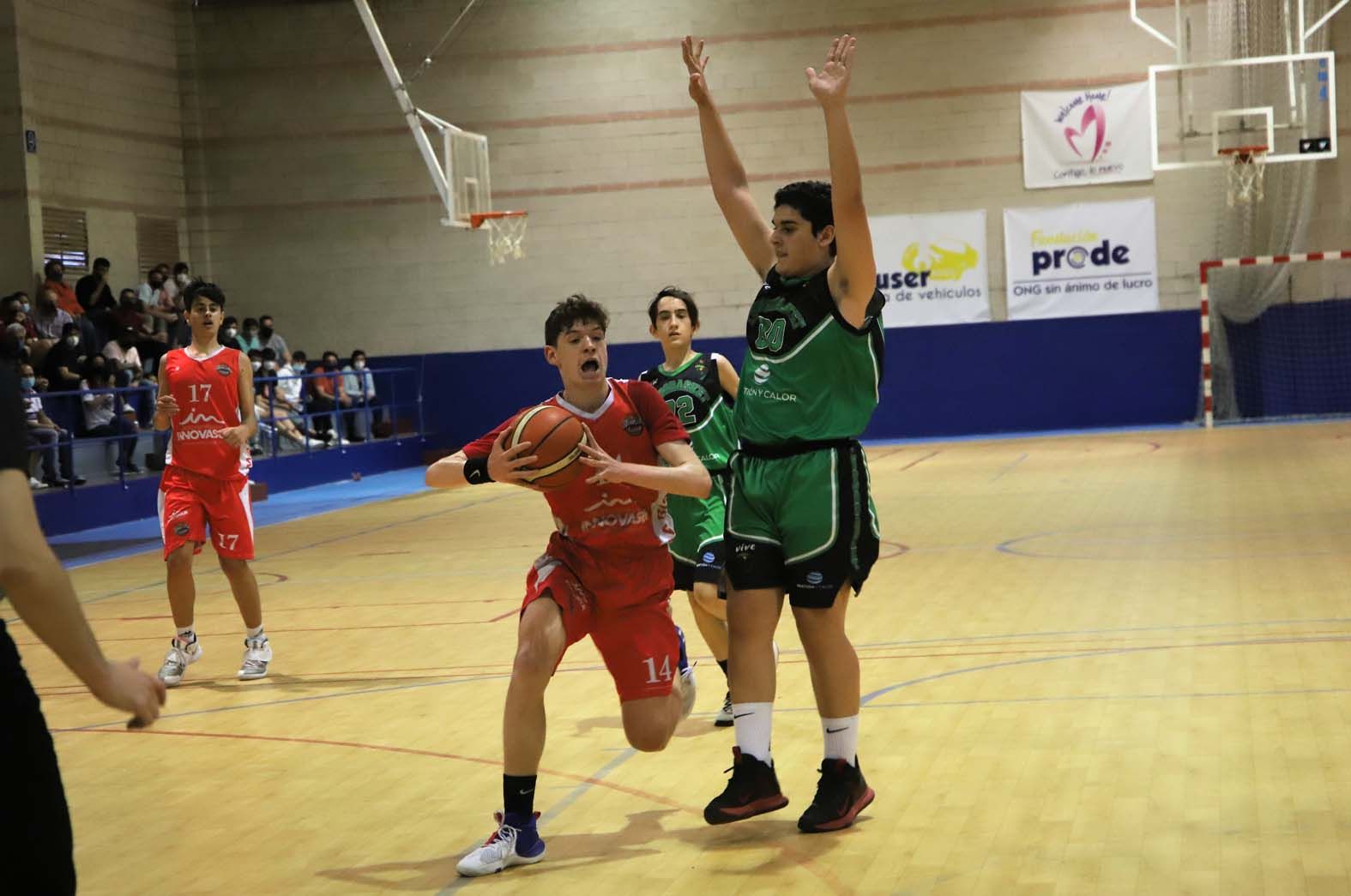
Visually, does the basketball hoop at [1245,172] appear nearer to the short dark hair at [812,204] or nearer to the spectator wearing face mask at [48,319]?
the spectator wearing face mask at [48,319]

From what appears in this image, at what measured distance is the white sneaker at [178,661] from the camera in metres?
7.22

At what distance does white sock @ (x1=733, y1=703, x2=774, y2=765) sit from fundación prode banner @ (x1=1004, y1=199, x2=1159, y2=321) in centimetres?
1756

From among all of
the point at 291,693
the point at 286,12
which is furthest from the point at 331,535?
the point at 286,12

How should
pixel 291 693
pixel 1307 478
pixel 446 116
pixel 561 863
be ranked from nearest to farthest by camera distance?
pixel 561 863 → pixel 291 693 → pixel 1307 478 → pixel 446 116

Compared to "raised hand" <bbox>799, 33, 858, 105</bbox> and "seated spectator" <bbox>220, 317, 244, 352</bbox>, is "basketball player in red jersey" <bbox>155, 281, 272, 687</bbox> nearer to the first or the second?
"raised hand" <bbox>799, 33, 858, 105</bbox>

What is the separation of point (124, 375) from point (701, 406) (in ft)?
37.7

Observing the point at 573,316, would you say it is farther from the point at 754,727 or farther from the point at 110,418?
the point at 110,418

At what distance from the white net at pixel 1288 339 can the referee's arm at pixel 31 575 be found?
1964 cm

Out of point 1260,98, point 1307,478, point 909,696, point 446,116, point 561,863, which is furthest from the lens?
point 446,116

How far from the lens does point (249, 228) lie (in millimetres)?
22906

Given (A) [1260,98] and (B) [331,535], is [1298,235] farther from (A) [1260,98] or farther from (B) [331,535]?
(B) [331,535]

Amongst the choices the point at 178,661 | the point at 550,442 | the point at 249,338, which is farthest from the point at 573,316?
A: the point at 249,338

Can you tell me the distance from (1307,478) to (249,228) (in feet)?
50.5

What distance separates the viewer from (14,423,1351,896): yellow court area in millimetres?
4141
